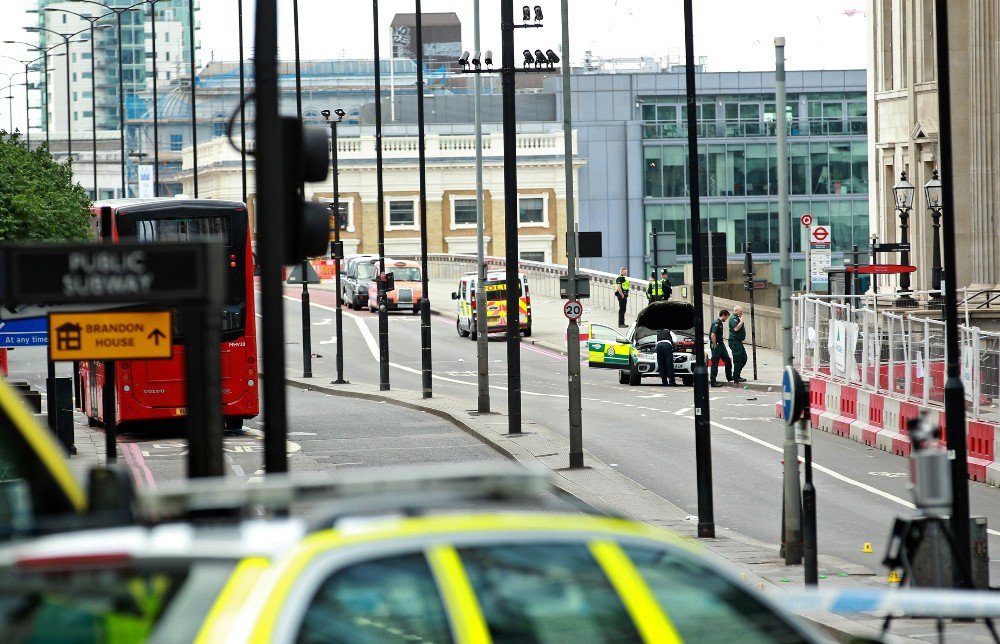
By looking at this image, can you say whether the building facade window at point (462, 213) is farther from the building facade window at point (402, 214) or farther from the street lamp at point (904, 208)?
the street lamp at point (904, 208)

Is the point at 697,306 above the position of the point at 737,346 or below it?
above

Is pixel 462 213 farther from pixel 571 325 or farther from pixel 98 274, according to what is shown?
pixel 98 274

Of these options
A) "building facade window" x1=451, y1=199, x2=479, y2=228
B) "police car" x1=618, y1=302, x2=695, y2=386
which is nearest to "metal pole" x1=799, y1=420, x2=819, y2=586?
"police car" x1=618, y1=302, x2=695, y2=386

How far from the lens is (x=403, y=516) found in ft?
15.1

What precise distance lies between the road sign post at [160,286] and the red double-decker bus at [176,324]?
67.4 ft

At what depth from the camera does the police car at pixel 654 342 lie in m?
41.8

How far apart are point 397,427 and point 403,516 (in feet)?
86.9

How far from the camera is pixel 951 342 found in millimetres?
14180

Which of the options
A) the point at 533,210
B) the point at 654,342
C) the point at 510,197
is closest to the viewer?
the point at 510,197

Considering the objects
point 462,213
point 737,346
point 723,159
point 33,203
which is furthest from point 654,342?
point 462,213

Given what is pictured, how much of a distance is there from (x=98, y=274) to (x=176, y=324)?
66.4ft

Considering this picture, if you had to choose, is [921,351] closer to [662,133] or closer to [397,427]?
[397,427]

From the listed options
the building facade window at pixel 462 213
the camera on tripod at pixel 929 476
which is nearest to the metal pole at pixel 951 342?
the camera on tripod at pixel 929 476

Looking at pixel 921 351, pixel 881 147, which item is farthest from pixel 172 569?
pixel 881 147
